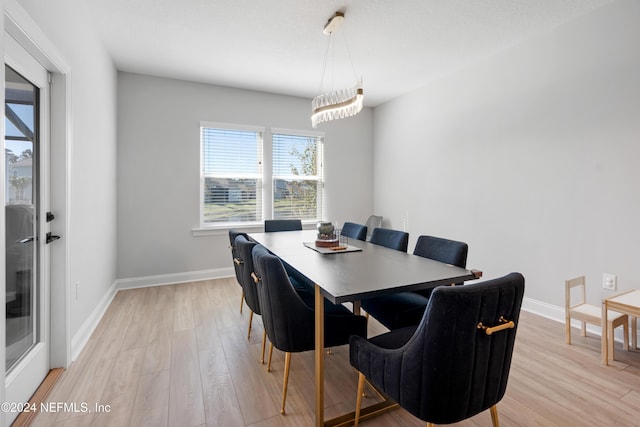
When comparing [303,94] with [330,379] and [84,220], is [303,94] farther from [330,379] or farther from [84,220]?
[330,379]

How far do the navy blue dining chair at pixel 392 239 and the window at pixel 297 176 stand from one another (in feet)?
7.44

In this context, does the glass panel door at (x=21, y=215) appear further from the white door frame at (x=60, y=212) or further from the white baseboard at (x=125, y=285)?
the white baseboard at (x=125, y=285)

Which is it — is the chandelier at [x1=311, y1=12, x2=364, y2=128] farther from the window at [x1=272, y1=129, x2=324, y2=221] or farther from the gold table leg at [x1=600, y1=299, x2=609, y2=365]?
the gold table leg at [x1=600, y1=299, x2=609, y2=365]

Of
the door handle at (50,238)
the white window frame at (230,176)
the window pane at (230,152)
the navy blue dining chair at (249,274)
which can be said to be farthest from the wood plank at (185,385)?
the window pane at (230,152)

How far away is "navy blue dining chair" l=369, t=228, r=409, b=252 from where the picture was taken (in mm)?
2596

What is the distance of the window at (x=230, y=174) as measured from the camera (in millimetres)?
4356

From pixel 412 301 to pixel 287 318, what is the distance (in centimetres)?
91

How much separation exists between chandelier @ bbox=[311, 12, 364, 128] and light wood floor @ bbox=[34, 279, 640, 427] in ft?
6.36

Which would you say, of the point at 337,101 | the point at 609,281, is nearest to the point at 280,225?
the point at 337,101

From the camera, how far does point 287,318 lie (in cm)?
159

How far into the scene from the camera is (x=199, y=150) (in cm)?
428

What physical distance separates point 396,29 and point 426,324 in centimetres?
284

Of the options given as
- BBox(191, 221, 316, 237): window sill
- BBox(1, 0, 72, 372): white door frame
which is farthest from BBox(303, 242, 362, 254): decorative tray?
BBox(191, 221, 316, 237): window sill

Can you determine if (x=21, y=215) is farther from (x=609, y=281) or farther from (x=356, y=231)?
(x=609, y=281)
